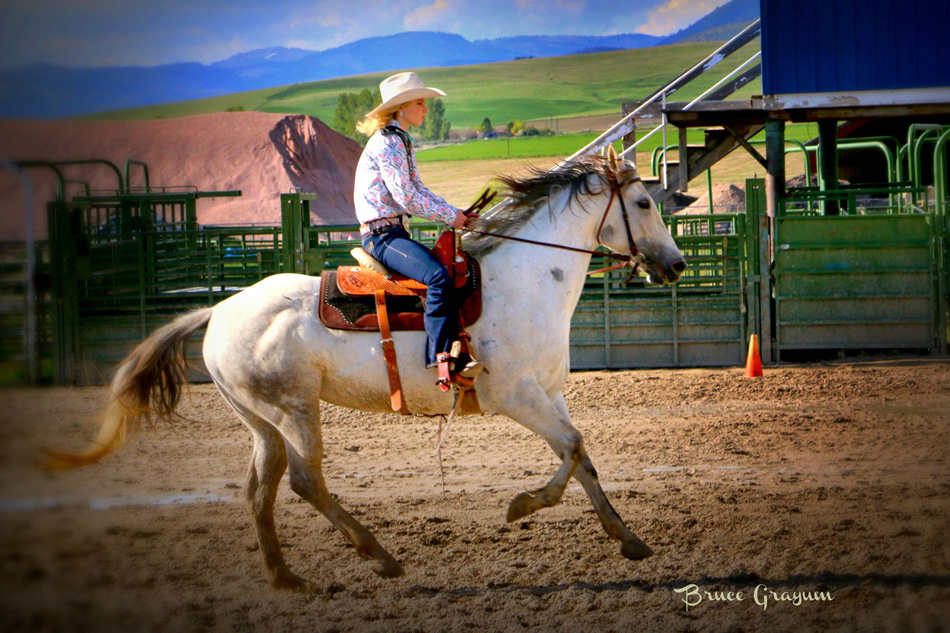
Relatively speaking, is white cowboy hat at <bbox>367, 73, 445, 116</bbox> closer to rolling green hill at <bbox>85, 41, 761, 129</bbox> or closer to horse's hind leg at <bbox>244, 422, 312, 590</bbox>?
horse's hind leg at <bbox>244, 422, 312, 590</bbox>

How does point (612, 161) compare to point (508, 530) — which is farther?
point (508, 530)

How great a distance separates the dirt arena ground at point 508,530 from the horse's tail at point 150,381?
0.23 m

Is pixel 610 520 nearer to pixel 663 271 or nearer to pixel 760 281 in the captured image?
pixel 663 271

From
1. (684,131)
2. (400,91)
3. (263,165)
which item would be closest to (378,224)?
(400,91)

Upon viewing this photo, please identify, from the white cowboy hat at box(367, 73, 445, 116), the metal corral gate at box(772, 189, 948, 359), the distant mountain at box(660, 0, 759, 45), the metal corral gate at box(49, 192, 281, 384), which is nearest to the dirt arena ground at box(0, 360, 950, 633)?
the white cowboy hat at box(367, 73, 445, 116)

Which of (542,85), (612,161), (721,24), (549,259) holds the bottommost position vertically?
(549,259)

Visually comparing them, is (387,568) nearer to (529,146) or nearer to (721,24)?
(529,146)

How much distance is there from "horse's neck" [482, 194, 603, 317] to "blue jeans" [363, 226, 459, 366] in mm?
339

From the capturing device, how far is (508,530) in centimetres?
504

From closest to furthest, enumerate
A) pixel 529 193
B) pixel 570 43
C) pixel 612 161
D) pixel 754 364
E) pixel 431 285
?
pixel 431 285
pixel 612 161
pixel 529 193
pixel 754 364
pixel 570 43

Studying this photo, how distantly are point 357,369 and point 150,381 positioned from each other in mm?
1174

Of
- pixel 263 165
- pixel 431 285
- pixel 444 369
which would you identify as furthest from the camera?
pixel 263 165

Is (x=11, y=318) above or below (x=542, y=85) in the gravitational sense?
below

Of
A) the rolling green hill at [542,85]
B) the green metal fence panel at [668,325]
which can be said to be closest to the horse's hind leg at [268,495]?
the green metal fence panel at [668,325]
